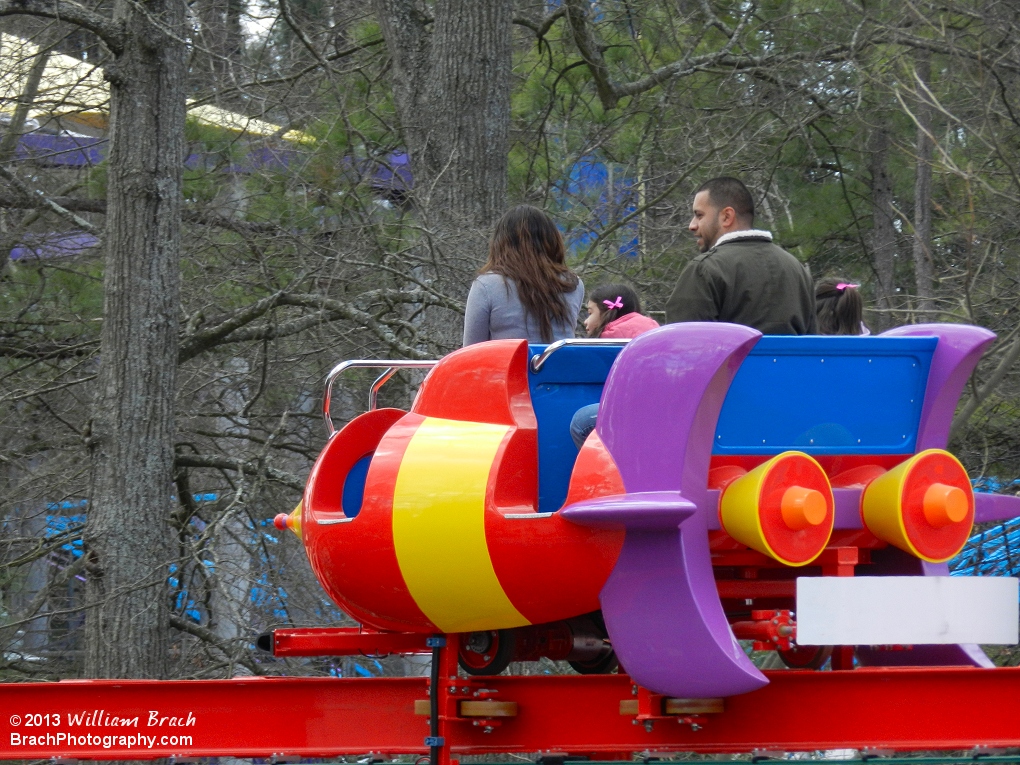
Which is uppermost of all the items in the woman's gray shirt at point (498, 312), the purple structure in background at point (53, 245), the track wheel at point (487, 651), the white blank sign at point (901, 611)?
the purple structure in background at point (53, 245)

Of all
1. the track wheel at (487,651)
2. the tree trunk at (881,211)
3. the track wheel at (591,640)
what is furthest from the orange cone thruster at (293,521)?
the tree trunk at (881,211)

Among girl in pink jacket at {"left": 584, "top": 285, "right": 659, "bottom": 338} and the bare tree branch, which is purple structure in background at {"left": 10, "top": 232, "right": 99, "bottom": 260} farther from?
girl in pink jacket at {"left": 584, "top": 285, "right": 659, "bottom": 338}

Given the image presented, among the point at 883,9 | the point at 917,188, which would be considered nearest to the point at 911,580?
the point at 917,188

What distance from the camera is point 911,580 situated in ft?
10.1

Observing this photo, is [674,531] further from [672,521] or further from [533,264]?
[533,264]

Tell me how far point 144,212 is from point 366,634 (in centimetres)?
417

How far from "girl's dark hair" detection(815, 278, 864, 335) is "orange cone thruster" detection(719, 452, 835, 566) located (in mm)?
1921

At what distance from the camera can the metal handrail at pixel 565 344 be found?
3396mm

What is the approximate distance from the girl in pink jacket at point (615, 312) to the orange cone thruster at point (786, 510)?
1354mm

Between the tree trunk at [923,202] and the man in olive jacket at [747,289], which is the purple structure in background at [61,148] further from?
the man in olive jacket at [747,289]

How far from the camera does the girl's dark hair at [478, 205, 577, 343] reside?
414cm

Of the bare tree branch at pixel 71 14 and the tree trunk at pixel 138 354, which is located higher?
the bare tree branch at pixel 71 14

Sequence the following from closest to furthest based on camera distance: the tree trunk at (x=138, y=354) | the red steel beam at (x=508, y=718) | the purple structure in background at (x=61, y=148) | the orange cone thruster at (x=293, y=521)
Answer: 1. the red steel beam at (x=508, y=718)
2. the orange cone thruster at (x=293, y=521)
3. the tree trunk at (x=138, y=354)
4. the purple structure in background at (x=61, y=148)

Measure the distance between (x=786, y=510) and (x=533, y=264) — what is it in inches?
57.7
